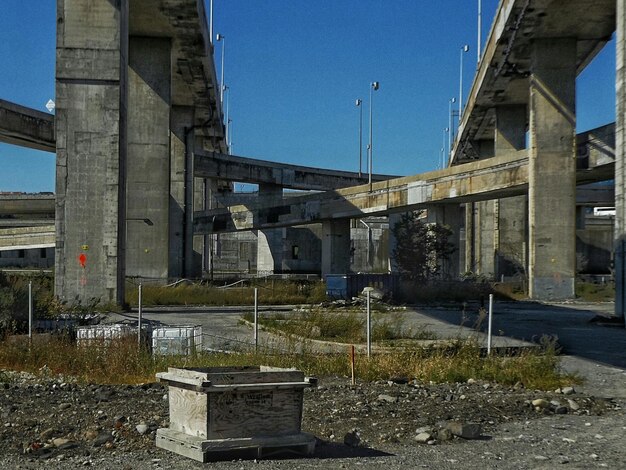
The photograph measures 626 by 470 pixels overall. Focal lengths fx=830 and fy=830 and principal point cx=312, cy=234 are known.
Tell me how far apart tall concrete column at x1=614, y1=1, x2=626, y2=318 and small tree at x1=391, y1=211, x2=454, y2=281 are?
22266 mm

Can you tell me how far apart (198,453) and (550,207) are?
3589 centimetres

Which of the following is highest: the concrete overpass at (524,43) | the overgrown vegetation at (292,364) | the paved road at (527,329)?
the concrete overpass at (524,43)

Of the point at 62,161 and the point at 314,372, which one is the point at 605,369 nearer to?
the point at 314,372

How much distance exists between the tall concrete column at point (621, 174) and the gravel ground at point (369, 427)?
46.5 feet

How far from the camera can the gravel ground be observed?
26.2 ft

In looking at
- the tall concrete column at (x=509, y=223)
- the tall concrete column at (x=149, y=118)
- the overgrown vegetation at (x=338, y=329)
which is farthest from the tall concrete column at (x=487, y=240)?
the overgrown vegetation at (x=338, y=329)

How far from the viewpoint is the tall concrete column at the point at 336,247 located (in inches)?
2366

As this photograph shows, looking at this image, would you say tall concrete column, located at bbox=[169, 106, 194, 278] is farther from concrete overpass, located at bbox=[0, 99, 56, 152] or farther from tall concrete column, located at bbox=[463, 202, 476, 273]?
tall concrete column, located at bbox=[463, 202, 476, 273]

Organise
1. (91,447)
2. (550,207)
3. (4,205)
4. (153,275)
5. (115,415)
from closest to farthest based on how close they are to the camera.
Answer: (91,447) < (115,415) < (550,207) < (153,275) < (4,205)

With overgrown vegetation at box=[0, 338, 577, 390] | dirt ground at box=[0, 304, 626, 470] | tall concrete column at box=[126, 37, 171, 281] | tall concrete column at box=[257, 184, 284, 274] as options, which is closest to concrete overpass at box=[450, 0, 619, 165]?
tall concrete column at box=[126, 37, 171, 281]

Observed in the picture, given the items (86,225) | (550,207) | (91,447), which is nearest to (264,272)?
(550,207)

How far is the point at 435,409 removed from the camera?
10492 millimetres

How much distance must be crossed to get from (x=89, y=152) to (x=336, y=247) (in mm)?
33430

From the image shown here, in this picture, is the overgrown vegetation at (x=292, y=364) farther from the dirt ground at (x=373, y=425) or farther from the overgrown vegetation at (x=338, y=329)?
the overgrown vegetation at (x=338, y=329)
